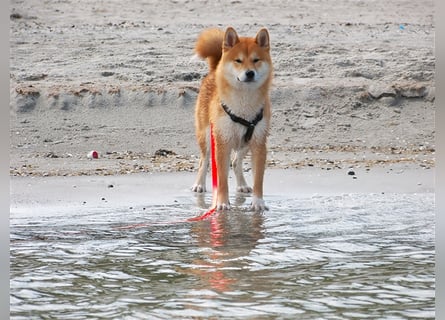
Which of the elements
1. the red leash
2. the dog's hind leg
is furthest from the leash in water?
the dog's hind leg

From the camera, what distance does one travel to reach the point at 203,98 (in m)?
7.11

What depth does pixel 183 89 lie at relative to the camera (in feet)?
34.7

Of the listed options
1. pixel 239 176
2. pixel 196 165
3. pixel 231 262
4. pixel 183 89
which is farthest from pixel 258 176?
pixel 183 89

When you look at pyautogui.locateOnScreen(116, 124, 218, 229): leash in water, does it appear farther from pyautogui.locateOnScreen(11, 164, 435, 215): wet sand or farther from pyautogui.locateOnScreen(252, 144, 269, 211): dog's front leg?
pyautogui.locateOnScreen(252, 144, 269, 211): dog's front leg

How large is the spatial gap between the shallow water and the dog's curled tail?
111 centimetres

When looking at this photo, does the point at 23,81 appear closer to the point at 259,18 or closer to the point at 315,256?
the point at 259,18

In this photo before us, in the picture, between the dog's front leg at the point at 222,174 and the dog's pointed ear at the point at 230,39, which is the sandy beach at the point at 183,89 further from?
the dog's pointed ear at the point at 230,39

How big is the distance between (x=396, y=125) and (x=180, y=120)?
2323 mm

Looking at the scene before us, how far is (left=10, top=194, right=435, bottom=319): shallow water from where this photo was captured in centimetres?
369

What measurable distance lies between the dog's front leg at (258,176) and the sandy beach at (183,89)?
120cm

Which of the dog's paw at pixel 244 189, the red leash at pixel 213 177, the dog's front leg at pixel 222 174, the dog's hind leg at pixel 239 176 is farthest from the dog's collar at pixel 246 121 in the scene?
the dog's paw at pixel 244 189

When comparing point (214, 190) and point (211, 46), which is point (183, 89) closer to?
point (211, 46)

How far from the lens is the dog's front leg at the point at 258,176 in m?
6.47

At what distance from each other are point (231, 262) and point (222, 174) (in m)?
1.98
